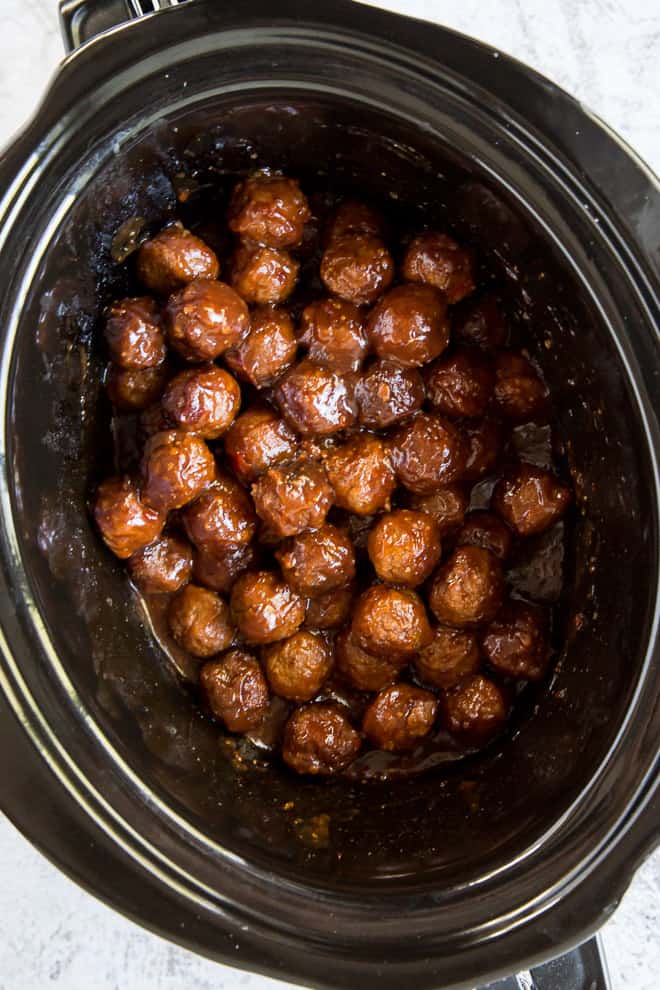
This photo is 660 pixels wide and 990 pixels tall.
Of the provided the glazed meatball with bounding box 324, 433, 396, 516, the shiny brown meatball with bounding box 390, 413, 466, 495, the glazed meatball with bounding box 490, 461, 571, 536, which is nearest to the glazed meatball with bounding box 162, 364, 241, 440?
the glazed meatball with bounding box 324, 433, 396, 516

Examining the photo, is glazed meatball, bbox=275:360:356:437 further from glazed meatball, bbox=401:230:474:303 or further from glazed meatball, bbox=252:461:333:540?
glazed meatball, bbox=401:230:474:303

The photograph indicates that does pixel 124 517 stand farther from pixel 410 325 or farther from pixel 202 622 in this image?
pixel 410 325

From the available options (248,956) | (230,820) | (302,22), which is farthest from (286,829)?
(302,22)

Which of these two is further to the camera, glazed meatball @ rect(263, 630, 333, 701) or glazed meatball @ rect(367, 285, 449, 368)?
glazed meatball @ rect(263, 630, 333, 701)

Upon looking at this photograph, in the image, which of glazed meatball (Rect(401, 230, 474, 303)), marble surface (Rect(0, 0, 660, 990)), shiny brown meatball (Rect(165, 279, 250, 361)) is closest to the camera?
shiny brown meatball (Rect(165, 279, 250, 361))

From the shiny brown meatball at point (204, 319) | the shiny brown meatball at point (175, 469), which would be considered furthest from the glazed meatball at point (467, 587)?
the shiny brown meatball at point (204, 319)

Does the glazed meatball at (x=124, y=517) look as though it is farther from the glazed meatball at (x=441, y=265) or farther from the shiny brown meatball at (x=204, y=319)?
the glazed meatball at (x=441, y=265)

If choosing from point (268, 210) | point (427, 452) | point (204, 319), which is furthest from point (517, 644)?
point (268, 210)

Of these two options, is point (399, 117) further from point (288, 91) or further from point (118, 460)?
point (118, 460)
